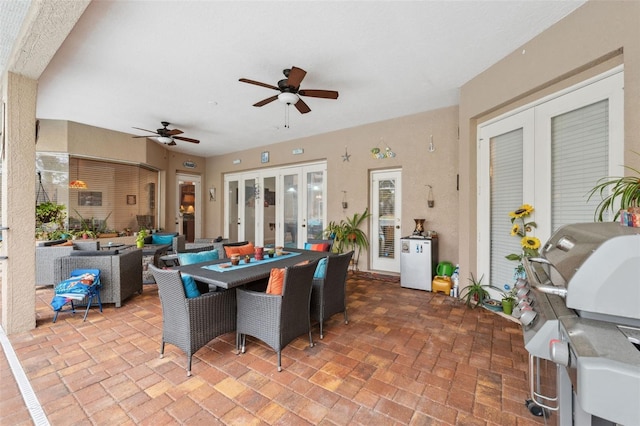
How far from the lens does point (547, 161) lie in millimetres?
2719

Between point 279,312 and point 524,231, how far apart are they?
272 centimetres

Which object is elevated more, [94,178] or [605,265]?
[94,178]

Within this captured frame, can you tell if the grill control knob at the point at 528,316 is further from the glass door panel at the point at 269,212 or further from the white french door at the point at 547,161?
the glass door panel at the point at 269,212

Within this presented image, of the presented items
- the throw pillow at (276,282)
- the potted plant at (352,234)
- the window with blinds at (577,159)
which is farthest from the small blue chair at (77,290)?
the window with blinds at (577,159)

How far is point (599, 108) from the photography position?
2277 millimetres

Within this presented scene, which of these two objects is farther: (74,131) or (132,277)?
(74,131)

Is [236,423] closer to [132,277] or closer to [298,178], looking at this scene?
[132,277]

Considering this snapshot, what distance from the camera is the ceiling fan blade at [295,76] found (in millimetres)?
2621

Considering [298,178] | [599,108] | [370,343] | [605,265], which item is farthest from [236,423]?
[298,178]

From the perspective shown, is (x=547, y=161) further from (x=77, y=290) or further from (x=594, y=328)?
(x=77, y=290)

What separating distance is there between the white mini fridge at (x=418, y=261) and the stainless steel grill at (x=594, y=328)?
3.08 m

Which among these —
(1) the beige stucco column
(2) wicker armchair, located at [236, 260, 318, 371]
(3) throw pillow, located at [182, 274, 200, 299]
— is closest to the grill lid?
(2) wicker armchair, located at [236, 260, 318, 371]

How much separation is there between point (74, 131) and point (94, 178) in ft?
3.28

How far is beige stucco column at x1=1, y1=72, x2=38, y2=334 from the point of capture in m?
2.64
